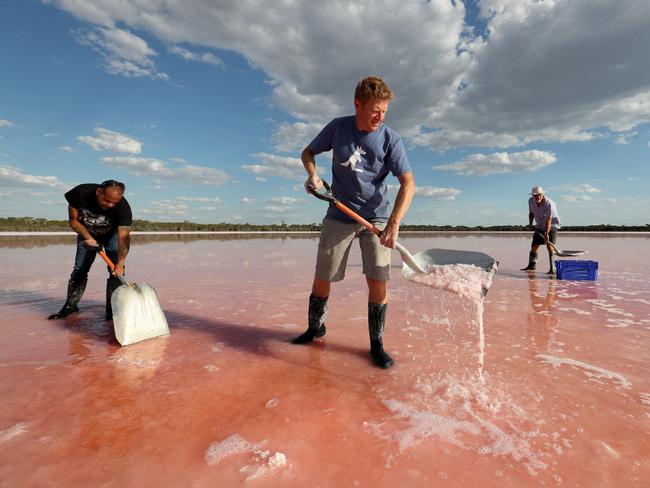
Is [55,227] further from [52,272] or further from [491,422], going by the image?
[491,422]

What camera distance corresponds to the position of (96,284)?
20.7 ft

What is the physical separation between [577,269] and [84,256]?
7.71 m

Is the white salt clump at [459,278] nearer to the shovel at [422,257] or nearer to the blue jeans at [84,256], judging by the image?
the shovel at [422,257]

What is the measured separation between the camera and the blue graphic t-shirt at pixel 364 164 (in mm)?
2883

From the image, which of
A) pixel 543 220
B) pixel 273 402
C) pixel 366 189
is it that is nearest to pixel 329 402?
pixel 273 402

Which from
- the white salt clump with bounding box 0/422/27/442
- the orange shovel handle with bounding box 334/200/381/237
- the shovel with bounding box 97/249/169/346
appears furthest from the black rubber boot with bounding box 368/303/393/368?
the white salt clump with bounding box 0/422/27/442

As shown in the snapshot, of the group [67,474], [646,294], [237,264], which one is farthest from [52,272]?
[646,294]

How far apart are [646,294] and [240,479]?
6352mm

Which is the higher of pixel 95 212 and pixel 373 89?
pixel 373 89

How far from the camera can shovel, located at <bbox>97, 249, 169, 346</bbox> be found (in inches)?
127

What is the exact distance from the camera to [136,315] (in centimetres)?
333

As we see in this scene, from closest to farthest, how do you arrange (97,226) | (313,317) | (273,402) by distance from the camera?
(273,402), (313,317), (97,226)

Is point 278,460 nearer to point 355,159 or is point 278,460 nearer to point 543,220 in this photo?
point 355,159

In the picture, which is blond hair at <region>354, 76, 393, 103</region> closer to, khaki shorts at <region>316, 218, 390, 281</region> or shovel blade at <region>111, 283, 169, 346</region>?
khaki shorts at <region>316, 218, 390, 281</region>
